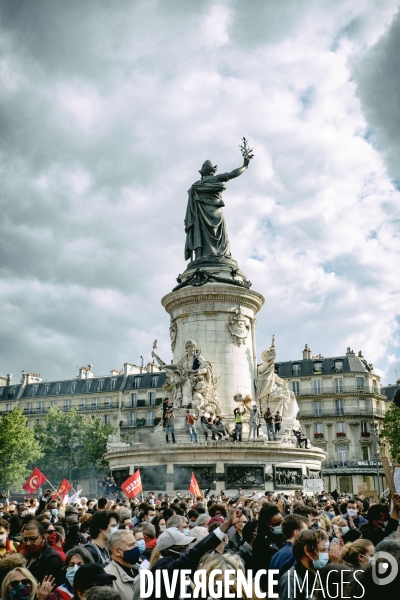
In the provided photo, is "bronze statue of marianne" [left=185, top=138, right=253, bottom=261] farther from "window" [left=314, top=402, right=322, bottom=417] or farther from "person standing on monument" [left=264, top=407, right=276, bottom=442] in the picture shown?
"window" [left=314, top=402, right=322, bottom=417]

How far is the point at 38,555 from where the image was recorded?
7.01 m

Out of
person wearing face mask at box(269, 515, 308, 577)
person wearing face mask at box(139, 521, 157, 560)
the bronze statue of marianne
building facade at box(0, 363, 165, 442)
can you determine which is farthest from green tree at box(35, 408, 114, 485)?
person wearing face mask at box(269, 515, 308, 577)

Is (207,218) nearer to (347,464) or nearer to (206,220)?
(206,220)

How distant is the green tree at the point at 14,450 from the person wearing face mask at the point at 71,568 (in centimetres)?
5851

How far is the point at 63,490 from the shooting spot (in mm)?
20547

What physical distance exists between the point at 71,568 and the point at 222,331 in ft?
83.1

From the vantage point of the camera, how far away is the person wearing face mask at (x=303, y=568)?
A: 5.45m

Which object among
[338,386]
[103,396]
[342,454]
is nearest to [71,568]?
[342,454]

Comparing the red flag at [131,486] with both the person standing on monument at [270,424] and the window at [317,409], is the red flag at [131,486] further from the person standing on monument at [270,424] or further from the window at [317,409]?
the window at [317,409]

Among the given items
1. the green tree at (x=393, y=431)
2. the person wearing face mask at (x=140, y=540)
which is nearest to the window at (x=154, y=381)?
the green tree at (x=393, y=431)

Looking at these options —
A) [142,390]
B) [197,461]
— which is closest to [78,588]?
[197,461]

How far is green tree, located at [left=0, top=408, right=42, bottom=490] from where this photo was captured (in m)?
60.8

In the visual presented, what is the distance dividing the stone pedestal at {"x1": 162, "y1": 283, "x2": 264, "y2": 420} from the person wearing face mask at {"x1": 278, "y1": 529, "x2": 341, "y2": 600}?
24.6 metres

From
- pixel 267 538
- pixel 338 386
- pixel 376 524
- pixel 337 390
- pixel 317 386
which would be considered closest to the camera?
pixel 267 538
